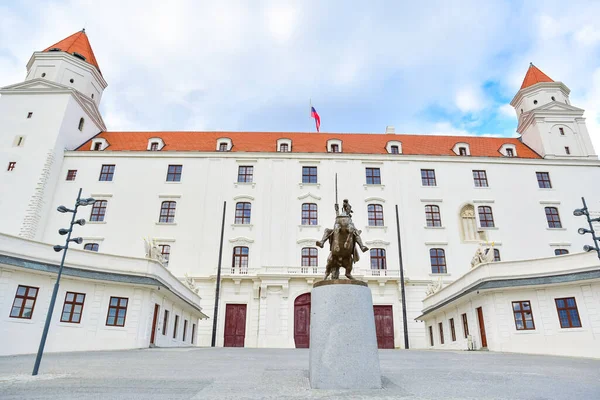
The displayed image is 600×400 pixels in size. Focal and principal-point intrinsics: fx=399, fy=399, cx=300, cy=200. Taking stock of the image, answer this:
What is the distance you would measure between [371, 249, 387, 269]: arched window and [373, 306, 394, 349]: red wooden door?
330cm

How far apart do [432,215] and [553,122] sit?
16.2 m

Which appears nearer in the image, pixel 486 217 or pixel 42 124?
pixel 486 217

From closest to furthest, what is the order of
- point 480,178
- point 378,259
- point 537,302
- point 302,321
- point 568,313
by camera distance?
point 568,313, point 537,302, point 302,321, point 378,259, point 480,178

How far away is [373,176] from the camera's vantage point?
1437 inches

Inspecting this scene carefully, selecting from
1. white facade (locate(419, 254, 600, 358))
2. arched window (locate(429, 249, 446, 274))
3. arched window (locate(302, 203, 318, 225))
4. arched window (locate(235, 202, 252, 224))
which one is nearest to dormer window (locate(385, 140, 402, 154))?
arched window (locate(302, 203, 318, 225))

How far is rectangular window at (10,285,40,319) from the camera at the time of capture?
55.9 ft

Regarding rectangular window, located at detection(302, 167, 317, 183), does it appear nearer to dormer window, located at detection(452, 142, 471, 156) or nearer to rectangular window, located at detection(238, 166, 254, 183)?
rectangular window, located at detection(238, 166, 254, 183)

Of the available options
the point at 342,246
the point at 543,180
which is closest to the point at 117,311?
the point at 342,246

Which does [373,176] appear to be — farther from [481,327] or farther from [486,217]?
[481,327]

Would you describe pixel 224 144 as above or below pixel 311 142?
below

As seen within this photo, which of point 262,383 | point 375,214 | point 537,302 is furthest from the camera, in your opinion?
point 375,214

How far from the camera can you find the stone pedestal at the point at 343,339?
7163 millimetres

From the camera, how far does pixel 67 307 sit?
18.8 m

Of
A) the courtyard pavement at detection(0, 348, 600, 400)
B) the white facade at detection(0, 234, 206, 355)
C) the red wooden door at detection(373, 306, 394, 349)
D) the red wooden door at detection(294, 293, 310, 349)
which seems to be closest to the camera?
the courtyard pavement at detection(0, 348, 600, 400)
